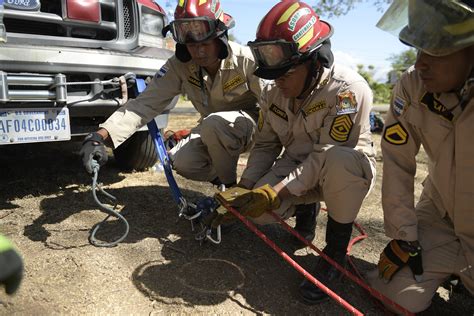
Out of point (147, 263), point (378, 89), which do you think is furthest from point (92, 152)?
point (378, 89)

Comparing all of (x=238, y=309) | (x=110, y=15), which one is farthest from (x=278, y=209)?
(x=110, y=15)

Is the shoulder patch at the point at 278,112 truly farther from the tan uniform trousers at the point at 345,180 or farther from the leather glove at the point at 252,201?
the leather glove at the point at 252,201

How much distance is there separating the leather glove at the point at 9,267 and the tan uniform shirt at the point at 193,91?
1.59m

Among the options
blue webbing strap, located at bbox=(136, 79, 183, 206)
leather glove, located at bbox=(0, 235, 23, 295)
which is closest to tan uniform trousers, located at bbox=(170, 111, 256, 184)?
blue webbing strap, located at bbox=(136, 79, 183, 206)

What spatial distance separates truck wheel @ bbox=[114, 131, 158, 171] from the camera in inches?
143

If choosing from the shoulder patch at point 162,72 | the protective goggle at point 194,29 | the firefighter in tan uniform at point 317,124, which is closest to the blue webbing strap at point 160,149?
the shoulder patch at point 162,72

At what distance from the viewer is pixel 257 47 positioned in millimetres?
2207

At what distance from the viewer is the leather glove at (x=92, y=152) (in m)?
2.42

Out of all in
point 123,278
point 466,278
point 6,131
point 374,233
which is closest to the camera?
point 466,278

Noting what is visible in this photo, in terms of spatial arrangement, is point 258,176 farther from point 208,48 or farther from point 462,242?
point 462,242

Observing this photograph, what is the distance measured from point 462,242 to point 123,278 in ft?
5.01

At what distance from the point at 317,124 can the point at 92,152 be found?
1156 millimetres

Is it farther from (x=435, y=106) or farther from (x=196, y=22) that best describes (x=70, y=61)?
(x=435, y=106)

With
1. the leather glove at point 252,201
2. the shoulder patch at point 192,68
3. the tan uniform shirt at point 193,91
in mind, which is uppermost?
the shoulder patch at point 192,68
